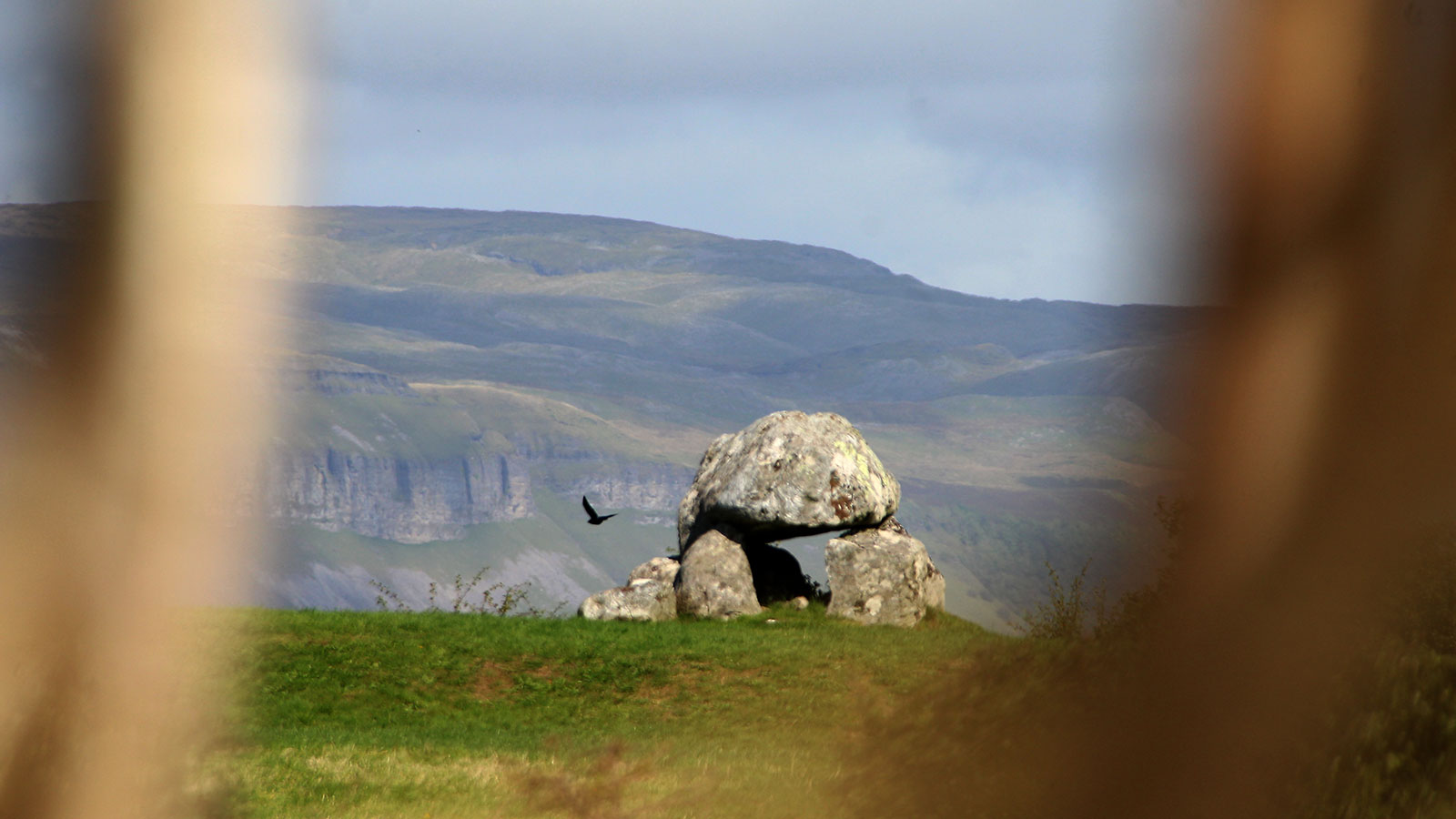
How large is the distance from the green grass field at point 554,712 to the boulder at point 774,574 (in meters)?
0.73

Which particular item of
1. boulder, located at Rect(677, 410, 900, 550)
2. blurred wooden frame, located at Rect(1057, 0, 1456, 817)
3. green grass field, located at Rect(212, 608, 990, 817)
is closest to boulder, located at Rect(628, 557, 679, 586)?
boulder, located at Rect(677, 410, 900, 550)

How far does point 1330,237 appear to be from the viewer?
3.26m

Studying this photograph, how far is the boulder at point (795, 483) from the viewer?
67.9ft

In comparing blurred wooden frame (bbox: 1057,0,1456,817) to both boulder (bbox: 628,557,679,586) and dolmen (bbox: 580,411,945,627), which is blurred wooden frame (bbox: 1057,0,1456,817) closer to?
dolmen (bbox: 580,411,945,627)

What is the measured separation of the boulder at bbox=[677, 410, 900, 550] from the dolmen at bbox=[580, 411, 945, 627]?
2 cm

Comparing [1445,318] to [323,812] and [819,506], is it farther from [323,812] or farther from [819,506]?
[819,506]

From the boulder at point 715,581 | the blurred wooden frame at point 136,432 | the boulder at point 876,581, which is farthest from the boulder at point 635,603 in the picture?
the blurred wooden frame at point 136,432

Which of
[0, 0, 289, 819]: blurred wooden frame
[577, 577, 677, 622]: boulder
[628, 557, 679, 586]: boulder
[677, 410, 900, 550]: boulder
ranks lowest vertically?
[577, 577, 677, 622]: boulder

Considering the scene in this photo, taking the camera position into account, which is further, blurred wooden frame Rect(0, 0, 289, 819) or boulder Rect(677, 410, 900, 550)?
boulder Rect(677, 410, 900, 550)

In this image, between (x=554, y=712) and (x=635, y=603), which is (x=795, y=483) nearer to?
(x=635, y=603)

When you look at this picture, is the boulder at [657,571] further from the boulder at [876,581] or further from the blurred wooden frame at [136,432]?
the blurred wooden frame at [136,432]

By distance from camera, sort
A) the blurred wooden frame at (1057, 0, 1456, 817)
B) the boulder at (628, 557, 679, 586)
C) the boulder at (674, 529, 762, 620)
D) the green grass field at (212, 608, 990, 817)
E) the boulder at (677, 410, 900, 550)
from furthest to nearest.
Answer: the boulder at (628, 557, 679, 586) → the boulder at (677, 410, 900, 550) → the boulder at (674, 529, 762, 620) → the green grass field at (212, 608, 990, 817) → the blurred wooden frame at (1057, 0, 1456, 817)

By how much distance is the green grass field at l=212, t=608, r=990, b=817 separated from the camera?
8023 millimetres

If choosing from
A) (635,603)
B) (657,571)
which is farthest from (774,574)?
(635,603)
